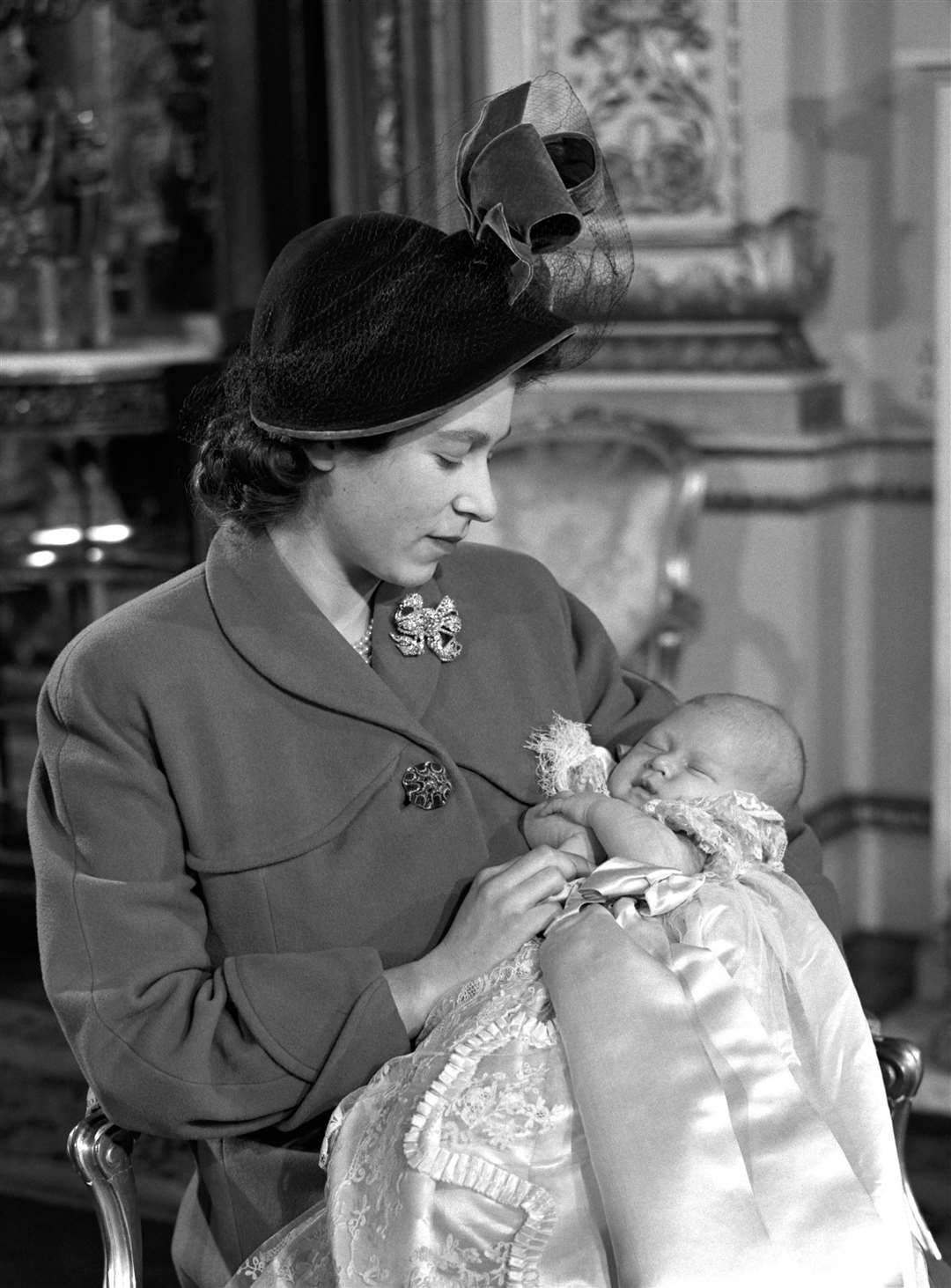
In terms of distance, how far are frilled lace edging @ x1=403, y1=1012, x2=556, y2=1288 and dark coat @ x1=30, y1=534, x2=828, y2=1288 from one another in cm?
13

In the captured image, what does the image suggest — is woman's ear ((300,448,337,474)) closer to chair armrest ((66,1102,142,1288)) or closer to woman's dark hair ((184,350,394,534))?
woman's dark hair ((184,350,394,534))

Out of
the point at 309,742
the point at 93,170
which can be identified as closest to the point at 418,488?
the point at 309,742

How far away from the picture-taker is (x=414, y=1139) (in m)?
1.57

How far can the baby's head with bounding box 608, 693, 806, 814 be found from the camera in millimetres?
1899

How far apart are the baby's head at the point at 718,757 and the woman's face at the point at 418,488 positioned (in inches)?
12.3

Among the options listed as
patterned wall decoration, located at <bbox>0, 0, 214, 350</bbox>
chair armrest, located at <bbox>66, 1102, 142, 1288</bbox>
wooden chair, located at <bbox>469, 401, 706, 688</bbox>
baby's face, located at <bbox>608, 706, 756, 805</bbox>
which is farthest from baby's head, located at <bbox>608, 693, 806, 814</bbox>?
patterned wall decoration, located at <bbox>0, 0, 214, 350</bbox>

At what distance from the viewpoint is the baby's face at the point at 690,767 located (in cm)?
189

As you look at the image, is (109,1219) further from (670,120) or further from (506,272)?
(670,120)

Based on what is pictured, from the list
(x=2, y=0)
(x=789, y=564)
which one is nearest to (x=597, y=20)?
(x=789, y=564)

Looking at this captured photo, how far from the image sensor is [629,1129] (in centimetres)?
153

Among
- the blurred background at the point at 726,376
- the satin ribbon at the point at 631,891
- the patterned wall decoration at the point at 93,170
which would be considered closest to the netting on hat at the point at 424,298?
the satin ribbon at the point at 631,891

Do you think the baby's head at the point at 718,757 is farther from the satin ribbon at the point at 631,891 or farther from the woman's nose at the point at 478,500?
the woman's nose at the point at 478,500

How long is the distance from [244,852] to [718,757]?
499mm

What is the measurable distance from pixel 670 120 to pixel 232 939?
8.89 ft
